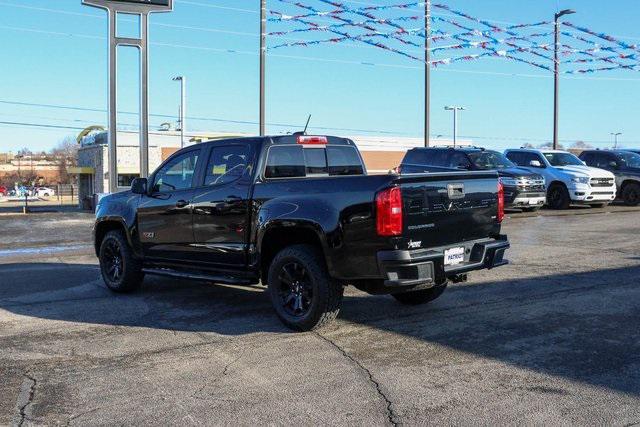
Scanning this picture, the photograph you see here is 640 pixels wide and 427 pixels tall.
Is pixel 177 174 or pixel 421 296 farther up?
pixel 177 174

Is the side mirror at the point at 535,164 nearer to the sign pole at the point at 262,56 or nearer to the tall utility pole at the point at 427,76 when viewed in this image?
the tall utility pole at the point at 427,76

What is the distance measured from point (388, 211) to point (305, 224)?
900mm

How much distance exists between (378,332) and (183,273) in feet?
8.37

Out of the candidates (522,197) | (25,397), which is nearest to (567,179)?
(522,197)

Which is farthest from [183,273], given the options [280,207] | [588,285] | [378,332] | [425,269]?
[588,285]

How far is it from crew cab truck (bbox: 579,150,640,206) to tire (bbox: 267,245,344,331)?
20136 mm

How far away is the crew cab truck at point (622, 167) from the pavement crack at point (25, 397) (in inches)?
883

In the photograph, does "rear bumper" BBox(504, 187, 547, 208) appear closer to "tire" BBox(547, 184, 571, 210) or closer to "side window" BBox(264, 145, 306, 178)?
"tire" BBox(547, 184, 571, 210)

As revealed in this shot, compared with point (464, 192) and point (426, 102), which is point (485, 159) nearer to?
point (426, 102)

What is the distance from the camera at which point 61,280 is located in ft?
33.2

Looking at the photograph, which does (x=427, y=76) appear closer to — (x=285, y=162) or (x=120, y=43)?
(x=120, y=43)

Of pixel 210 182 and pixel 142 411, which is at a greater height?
pixel 210 182

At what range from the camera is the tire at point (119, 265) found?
28.8ft

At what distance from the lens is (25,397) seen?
4969 mm
